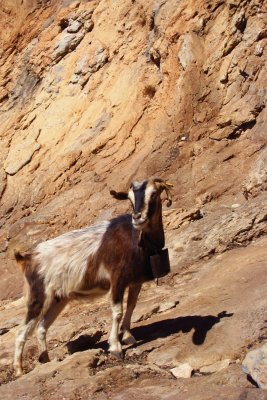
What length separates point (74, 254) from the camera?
28.1 ft

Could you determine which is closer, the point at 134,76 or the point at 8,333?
the point at 8,333

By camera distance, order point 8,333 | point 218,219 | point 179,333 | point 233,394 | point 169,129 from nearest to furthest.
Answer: point 233,394, point 179,333, point 8,333, point 218,219, point 169,129

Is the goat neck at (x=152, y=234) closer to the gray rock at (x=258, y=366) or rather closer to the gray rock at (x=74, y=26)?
the gray rock at (x=258, y=366)

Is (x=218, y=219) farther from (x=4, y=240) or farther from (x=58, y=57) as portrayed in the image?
(x=58, y=57)

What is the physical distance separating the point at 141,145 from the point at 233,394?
13.8 metres

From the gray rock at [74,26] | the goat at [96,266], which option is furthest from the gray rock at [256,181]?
the gray rock at [74,26]

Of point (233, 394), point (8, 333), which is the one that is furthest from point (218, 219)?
point (233, 394)

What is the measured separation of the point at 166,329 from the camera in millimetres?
8523

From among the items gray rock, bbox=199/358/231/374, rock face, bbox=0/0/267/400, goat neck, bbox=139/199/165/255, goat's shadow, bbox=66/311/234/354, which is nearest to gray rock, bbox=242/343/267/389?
rock face, bbox=0/0/267/400

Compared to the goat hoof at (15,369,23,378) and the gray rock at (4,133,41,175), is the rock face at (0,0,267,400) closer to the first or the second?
the gray rock at (4,133,41,175)

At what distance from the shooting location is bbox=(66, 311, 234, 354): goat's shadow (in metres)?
8.05

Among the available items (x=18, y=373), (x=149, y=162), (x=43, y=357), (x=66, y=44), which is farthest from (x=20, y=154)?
(x=18, y=373)

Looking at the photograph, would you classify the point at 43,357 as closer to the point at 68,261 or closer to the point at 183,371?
the point at 68,261

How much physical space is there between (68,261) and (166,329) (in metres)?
1.72
